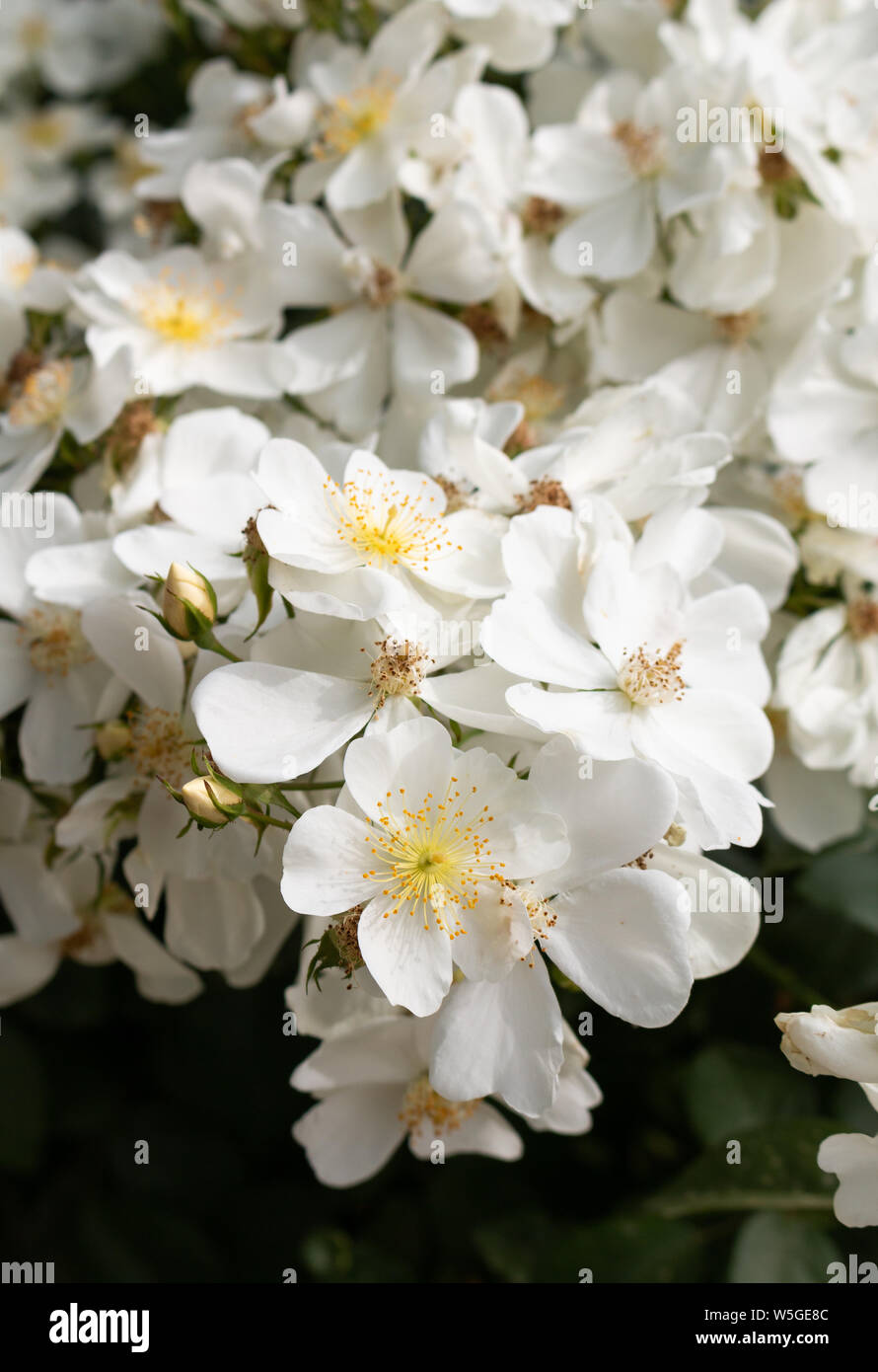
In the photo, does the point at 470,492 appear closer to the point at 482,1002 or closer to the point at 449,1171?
the point at 482,1002

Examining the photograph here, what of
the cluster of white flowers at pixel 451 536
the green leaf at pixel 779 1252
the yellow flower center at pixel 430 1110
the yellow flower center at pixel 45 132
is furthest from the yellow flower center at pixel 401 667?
the yellow flower center at pixel 45 132

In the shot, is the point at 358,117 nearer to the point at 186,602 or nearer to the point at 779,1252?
the point at 186,602

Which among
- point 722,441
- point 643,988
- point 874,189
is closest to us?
point 643,988

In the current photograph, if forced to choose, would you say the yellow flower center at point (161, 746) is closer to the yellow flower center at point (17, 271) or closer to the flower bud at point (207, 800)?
the flower bud at point (207, 800)

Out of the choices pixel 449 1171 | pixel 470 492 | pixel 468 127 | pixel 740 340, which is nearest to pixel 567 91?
pixel 468 127

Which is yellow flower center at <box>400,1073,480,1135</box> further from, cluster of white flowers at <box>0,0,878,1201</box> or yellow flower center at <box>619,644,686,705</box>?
yellow flower center at <box>619,644,686,705</box>

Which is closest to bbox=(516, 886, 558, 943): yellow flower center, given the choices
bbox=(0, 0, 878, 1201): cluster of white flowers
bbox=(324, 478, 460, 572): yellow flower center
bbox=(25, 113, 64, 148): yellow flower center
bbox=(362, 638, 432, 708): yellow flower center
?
bbox=(0, 0, 878, 1201): cluster of white flowers

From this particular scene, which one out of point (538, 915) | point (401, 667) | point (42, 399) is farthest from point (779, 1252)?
point (42, 399)
